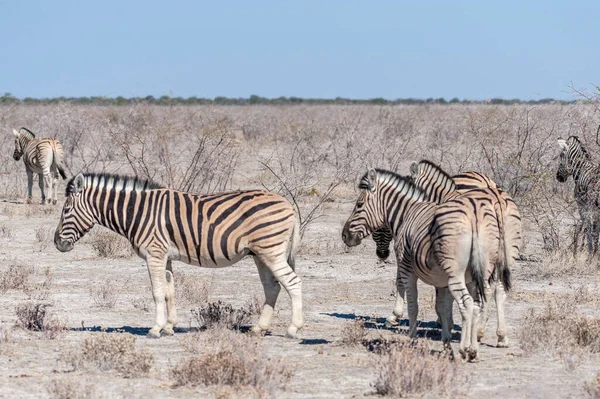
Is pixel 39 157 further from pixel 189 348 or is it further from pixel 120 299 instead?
pixel 189 348

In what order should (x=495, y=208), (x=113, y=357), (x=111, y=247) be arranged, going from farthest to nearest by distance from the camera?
1. (x=111, y=247)
2. (x=495, y=208)
3. (x=113, y=357)

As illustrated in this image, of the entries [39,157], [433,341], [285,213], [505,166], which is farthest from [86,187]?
[39,157]

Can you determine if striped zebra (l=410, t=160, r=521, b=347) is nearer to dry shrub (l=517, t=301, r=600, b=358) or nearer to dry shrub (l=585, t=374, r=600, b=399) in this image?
dry shrub (l=517, t=301, r=600, b=358)

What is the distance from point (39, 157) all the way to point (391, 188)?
45.4ft

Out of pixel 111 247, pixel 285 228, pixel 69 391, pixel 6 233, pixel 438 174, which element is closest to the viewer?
pixel 69 391

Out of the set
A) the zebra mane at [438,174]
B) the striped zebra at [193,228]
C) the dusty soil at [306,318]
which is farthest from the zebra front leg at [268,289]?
the zebra mane at [438,174]

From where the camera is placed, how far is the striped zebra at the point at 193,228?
1028 cm

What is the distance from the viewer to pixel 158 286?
1034 centimetres

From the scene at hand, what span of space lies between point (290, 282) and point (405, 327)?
1.48m

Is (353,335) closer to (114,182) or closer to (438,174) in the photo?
(438,174)

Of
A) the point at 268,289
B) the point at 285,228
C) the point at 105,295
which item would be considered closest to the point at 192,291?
the point at 105,295

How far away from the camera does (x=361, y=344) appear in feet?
32.3

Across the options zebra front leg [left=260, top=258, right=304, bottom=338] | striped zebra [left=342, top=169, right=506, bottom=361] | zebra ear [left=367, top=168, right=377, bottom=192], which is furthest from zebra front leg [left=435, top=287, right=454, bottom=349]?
zebra ear [left=367, top=168, right=377, bottom=192]

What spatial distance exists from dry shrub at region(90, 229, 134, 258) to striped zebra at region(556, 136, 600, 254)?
679 centimetres
